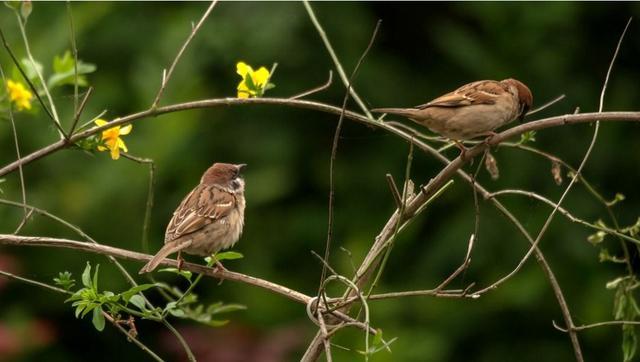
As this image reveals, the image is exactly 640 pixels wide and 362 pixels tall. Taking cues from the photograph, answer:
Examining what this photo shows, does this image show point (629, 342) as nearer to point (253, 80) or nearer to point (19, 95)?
point (253, 80)

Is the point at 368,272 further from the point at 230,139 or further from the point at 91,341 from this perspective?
the point at 91,341

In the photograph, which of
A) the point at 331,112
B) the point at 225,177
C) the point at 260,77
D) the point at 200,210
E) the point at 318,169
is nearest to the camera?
the point at 331,112

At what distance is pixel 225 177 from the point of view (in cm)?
497

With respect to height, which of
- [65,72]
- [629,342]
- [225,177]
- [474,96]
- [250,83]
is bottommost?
[225,177]

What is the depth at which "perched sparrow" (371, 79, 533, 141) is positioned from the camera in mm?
3875

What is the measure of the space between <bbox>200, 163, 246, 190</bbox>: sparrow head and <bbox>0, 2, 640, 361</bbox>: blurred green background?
2405 millimetres

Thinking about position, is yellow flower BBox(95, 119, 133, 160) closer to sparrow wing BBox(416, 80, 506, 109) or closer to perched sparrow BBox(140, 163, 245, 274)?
perched sparrow BBox(140, 163, 245, 274)

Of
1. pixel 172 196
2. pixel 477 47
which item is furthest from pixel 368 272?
pixel 477 47

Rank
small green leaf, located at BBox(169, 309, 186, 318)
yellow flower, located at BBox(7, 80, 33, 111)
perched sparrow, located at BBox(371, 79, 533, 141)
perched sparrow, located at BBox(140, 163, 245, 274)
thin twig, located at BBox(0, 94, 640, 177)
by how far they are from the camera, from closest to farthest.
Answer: thin twig, located at BBox(0, 94, 640, 177), small green leaf, located at BBox(169, 309, 186, 318), yellow flower, located at BBox(7, 80, 33, 111), perched sparrow, located at BBox(371, 79, 533, 141), perched sparrow, located at BBox(140, 163, 245, 274)

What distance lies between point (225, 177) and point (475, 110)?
4.74 ft

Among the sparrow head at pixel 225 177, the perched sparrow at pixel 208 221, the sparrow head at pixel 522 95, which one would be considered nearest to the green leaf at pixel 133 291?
the perched sparrow at pixel 208 221

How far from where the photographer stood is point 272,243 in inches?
312

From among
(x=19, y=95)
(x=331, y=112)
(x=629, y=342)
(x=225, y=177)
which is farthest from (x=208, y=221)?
(x=629, y=342)

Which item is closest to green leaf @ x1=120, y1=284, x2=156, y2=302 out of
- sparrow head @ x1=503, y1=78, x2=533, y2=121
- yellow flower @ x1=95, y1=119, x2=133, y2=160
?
yellow flower @ x1=95, y1=119, x2=133, y2=160
